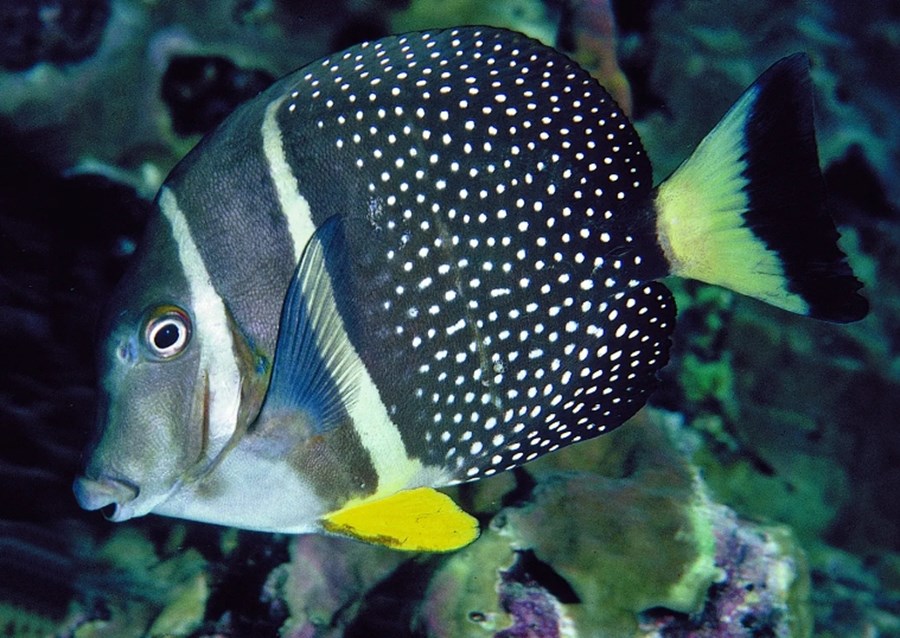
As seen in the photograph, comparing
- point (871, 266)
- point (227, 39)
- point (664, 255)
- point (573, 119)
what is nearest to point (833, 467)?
point (871, 266)

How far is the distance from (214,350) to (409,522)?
0.73 meters

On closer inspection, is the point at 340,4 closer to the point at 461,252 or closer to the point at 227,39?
the point at 227,39

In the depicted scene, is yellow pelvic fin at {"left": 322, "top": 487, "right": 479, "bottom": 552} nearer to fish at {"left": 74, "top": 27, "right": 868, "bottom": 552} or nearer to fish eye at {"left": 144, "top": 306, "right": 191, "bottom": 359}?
fish at {"left": 74, "top": 27, "right": 868, "bottom": 552}

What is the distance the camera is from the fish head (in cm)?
166

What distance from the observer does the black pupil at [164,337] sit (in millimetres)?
1656

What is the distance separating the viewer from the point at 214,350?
1692mm

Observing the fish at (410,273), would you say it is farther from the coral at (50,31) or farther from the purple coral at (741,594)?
the coral at (50,31)

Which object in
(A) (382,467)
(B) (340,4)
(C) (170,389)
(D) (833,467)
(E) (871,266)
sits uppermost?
(B) (340,4)

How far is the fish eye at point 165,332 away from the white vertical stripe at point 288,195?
328mm

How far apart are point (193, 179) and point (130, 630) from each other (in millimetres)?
2096

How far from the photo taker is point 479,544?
2480 mm

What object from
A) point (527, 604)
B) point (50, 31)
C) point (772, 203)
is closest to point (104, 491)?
point (527, 604)

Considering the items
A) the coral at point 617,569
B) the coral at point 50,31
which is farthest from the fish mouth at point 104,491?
the coral at point 50,31

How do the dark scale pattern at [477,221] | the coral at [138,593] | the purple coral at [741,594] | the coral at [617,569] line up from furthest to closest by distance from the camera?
A: the coral at [138,593]
the purple coral at [741,594]
the coral at [617,569]
the dark scale pattern at [477,221]
